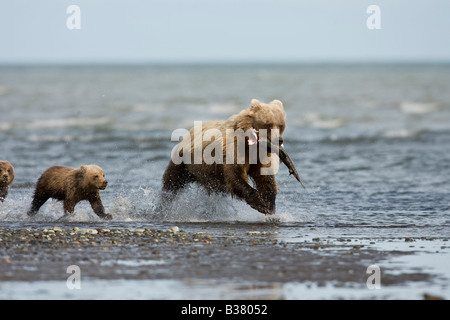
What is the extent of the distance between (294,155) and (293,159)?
59 centimetres

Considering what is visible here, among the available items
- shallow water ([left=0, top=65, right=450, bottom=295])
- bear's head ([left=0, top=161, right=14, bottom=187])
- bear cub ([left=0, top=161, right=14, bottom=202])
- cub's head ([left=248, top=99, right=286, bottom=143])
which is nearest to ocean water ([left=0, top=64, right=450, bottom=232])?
shallow water ([left=0, top=65, right=450, bottom=295])

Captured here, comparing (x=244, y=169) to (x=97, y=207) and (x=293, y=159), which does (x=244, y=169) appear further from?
(x=293, y=159)

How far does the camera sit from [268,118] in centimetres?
883

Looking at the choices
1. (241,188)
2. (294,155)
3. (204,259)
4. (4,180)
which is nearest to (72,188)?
(4,180)

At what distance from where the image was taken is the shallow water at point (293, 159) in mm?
9555

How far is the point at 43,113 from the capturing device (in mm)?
29484

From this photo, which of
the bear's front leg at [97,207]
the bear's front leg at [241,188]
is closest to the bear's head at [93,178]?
the bear's front leg at [97,207]

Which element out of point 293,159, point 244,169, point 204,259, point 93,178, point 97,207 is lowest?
point 204,259

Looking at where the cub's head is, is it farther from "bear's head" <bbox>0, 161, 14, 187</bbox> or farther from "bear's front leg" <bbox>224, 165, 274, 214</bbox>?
"bear's head" <bbox>0, 161, 14, 187</bbox>

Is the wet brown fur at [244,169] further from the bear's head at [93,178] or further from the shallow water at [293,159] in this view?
the bear's head at [93,178]

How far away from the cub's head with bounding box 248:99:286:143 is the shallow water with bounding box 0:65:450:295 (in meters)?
1.06

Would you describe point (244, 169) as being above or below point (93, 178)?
above
